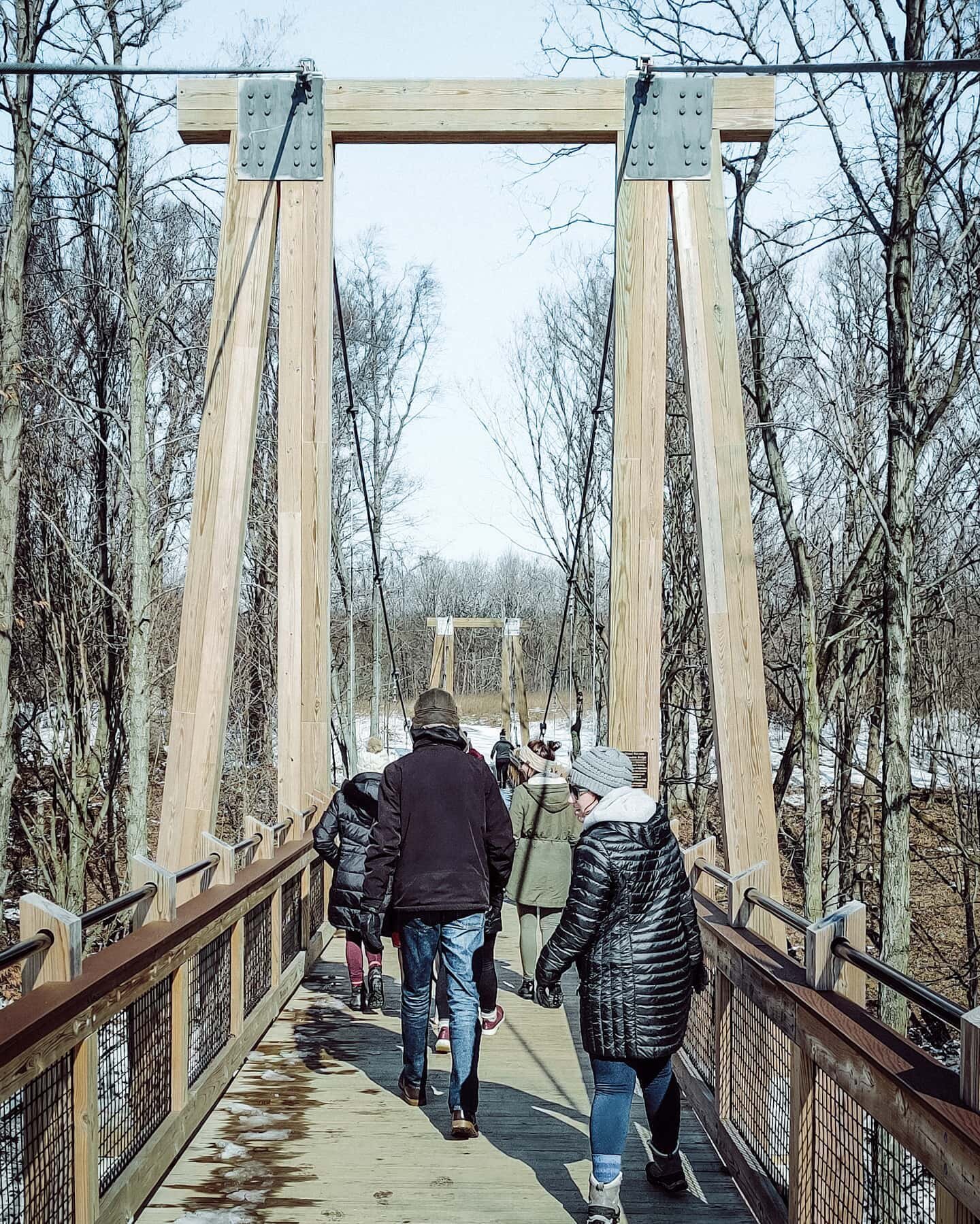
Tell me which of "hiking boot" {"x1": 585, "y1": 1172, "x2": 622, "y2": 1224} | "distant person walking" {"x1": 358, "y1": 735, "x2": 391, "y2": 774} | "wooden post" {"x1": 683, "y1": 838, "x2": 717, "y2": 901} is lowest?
"distant person walking" {"x1": 358, "y1": 735, "x2": 391, "y2": 774}

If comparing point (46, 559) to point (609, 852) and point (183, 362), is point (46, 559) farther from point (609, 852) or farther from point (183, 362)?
point (609, 852)

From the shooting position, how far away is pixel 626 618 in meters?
4.82

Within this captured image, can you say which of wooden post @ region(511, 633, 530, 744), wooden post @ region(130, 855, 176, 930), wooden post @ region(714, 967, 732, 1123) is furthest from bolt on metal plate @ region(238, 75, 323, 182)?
wooden post @ region(511, 633, 530, 744)

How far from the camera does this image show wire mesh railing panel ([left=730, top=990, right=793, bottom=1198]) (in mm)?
3029

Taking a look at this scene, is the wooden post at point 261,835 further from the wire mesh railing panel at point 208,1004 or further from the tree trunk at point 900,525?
the tree trunk at point 900,525

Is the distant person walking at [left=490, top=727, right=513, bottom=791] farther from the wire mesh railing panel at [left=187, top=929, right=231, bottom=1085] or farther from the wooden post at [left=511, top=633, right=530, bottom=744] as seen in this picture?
the wire mesh railing panel at [left=187, top=929, right=231, bottom=1085]

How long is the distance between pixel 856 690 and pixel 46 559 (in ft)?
28.9

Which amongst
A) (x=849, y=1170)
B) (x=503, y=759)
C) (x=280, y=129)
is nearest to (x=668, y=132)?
(x=280, y=129)

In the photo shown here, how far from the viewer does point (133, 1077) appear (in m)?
3.09

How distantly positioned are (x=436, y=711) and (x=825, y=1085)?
1.58 meters

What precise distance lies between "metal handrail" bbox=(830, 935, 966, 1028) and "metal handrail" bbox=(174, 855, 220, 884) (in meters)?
1.80

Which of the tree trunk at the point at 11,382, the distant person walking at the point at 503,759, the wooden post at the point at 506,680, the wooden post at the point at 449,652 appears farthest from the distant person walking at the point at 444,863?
the wooden post at the point at 506,680

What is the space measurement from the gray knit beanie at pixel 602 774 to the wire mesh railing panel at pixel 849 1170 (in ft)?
2.59

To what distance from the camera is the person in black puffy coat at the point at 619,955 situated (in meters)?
2.84
